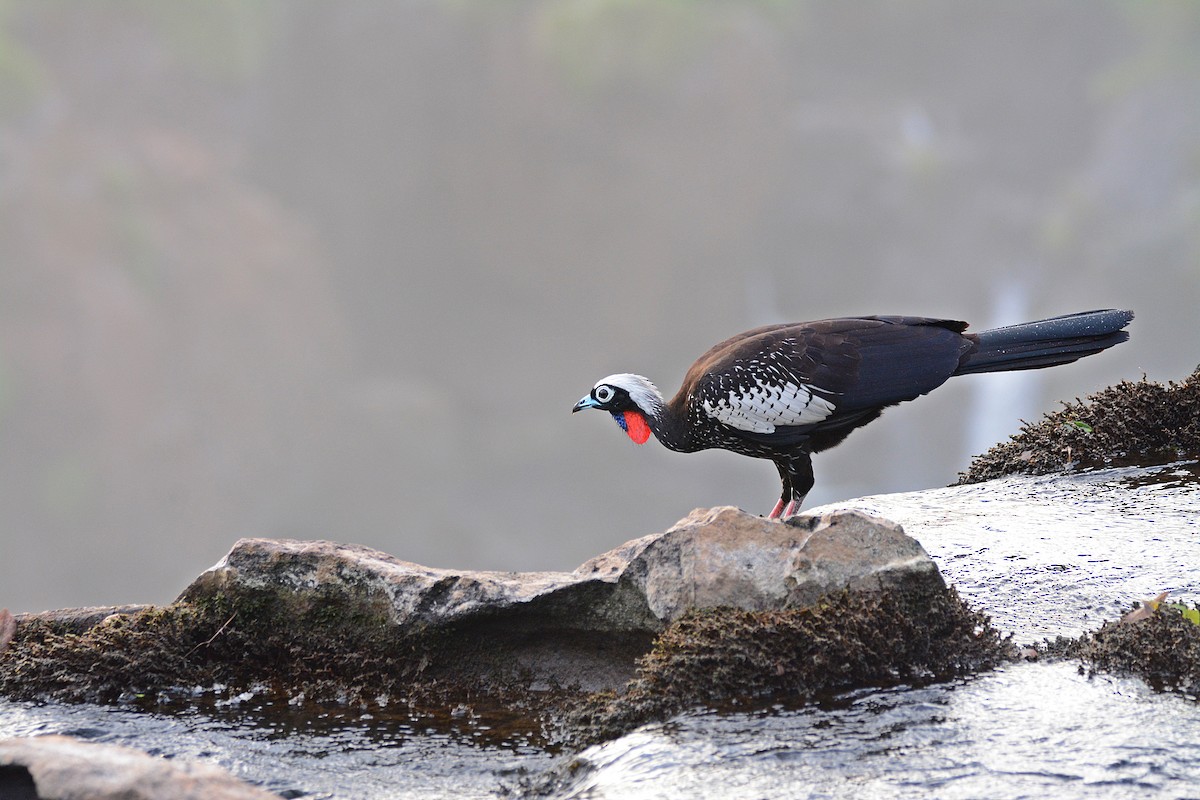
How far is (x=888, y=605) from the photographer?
149 inches

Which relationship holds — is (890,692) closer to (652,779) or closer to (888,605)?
(888,605)

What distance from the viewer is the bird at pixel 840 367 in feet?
19.1

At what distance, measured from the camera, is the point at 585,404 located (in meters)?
6.50

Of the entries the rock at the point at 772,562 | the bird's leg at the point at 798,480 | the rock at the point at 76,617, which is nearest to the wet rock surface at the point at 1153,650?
the rock at the point at 772,562

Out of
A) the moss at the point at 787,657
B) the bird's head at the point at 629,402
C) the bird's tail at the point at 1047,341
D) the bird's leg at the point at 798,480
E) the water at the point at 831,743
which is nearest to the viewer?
the water at the point at 831,743

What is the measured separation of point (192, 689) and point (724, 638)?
2.33m

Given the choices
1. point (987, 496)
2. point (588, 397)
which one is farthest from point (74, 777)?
point (987, 496)

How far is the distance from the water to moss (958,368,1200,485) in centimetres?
245

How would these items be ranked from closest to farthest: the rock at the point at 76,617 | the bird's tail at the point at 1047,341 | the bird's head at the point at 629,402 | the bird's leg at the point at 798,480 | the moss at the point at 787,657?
the moss at the point at 787,657 → the rock at the point at 76,617 → the bird's tail at the point at 1047,341 → the bird's leg at the point at 798,480 → the bird's head at the point at 629,402

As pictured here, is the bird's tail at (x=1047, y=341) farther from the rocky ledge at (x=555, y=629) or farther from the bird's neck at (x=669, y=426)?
the rocky ledge at (x=555, y=629)

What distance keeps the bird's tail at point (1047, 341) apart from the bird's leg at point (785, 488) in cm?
113

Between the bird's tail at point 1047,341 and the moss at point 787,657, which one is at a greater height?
the bird's tail at point 1047,341

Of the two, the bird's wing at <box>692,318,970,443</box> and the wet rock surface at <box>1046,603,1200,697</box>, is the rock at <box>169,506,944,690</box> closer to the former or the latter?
the wet rock surface at <box>1046,603,1200,697</box>

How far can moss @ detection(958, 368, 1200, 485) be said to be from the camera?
7168 millimetres
